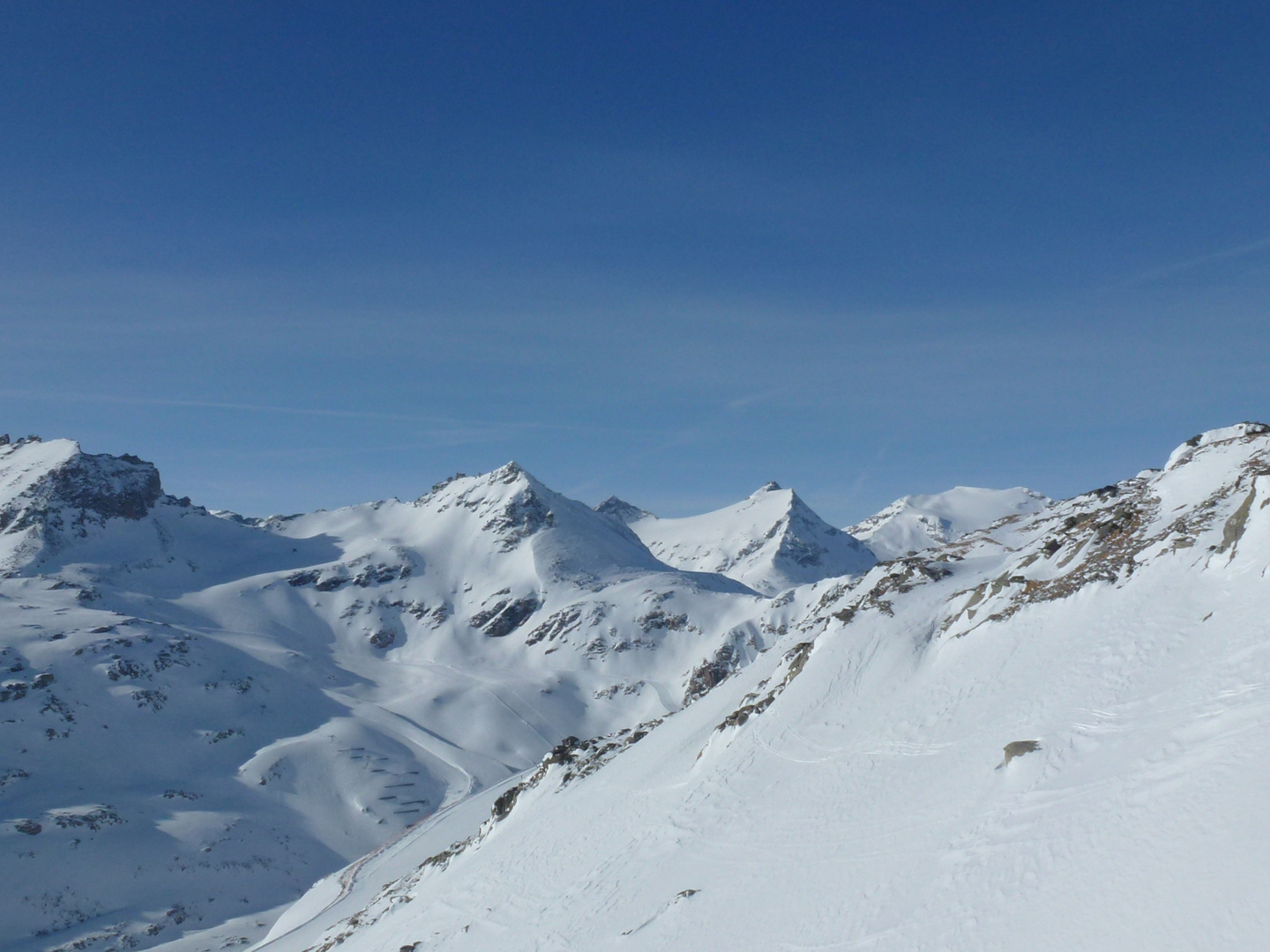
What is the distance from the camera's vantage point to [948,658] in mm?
29078

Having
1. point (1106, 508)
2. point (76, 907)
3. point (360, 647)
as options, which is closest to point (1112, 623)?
point (1106, 508)

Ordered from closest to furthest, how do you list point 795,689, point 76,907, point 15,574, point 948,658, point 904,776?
1. point 904,776
2. point 948,658
3. point 795,689
4. point 76,907
5. point 15,574

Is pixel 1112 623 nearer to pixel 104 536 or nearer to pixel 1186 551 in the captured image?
pixel 1186 551

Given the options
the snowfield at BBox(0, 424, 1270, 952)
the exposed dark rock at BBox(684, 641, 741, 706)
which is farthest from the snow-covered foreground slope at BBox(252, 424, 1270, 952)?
the exposed dark rock at BBox(684, 641, 741, 706)

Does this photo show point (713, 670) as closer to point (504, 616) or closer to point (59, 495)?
point (504, 616)

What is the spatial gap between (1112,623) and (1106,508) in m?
12.1

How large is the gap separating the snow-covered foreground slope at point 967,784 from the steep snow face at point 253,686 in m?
48.5

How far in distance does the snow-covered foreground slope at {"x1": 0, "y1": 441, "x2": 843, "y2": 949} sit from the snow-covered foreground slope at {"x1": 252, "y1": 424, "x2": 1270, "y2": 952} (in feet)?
161

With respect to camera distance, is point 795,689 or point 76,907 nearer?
point 795,689

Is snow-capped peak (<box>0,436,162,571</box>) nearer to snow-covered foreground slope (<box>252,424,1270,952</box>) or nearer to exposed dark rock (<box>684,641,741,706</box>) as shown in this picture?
exposed dark rock (<box>684,641,741,706</box>)

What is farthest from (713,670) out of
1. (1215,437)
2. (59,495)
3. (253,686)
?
(59,495)

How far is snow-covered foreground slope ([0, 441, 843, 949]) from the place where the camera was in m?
77.2

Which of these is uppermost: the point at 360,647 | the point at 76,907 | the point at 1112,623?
the point at 1112,623

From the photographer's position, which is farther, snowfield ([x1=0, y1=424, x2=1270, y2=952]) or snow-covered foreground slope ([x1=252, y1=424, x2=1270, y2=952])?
snowfield ([x1=0, y1=424, x2=1270, y2=952])
